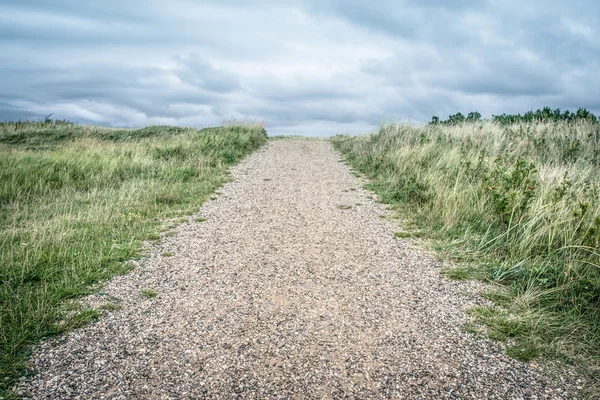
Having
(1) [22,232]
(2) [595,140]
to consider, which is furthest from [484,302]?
(2) [595,140]

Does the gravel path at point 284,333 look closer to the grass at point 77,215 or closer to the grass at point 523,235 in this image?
the grass at point 77,215

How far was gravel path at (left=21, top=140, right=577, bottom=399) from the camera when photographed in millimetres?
3402

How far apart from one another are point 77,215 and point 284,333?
6.35m

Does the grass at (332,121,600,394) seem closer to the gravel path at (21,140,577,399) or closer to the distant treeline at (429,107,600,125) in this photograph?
the gravel path at (21,140,577,399)

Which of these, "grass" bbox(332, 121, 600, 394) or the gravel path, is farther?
"grass" bbox(332, 121, 600, 394)

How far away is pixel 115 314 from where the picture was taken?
4438mm

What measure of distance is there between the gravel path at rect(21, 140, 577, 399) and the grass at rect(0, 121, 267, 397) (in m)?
0.38

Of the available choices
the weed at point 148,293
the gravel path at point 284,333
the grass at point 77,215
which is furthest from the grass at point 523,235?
the grass at point 77,215

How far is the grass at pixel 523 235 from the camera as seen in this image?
4305 mm

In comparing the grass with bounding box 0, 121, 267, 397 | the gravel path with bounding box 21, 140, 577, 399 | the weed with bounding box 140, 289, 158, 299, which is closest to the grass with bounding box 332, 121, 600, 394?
the gravel path with bounding box 21, 140, 577, 399

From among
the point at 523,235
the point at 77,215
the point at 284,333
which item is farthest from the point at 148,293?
the point at 523,235

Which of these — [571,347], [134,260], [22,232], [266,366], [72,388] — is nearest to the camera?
[72,388]

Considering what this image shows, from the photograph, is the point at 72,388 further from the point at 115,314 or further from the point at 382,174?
the point at 382,174

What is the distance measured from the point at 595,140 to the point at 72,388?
16.9 metres
